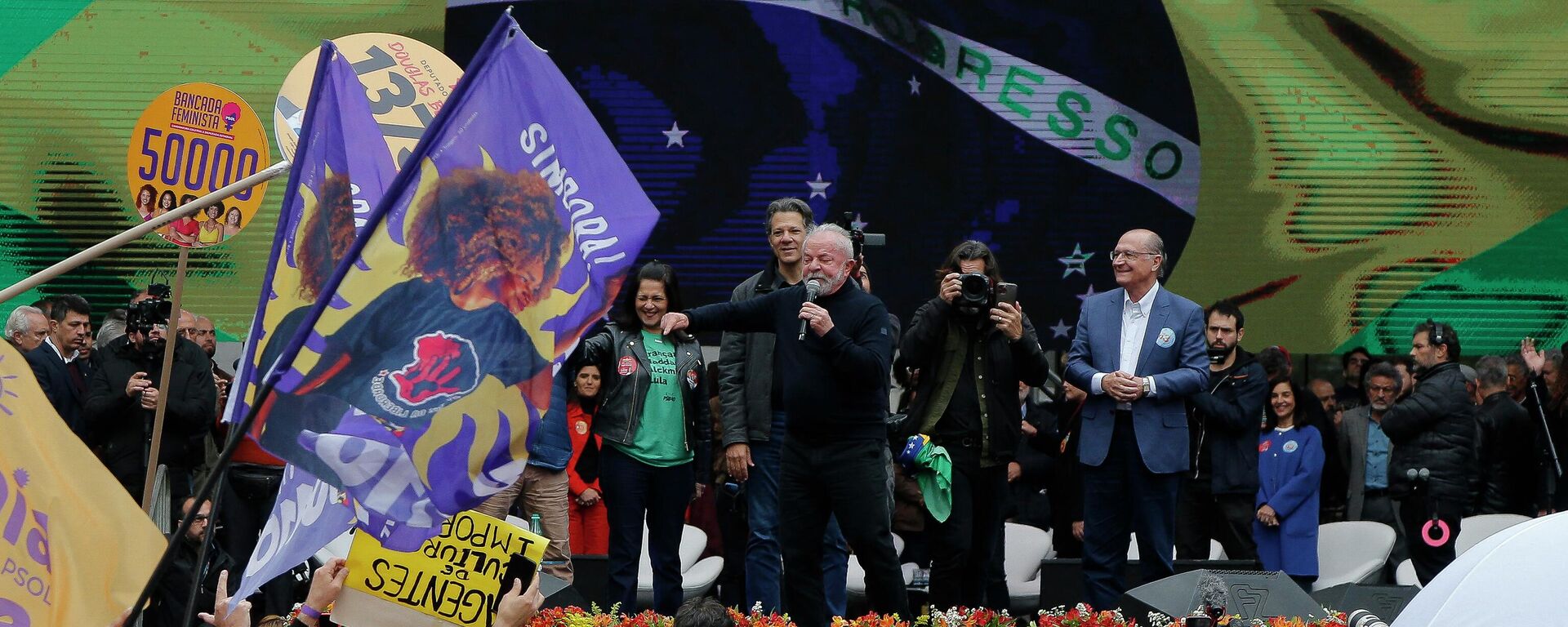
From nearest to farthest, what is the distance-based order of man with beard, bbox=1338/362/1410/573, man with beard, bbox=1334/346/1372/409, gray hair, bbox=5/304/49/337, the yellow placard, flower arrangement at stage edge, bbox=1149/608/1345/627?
1. the yellow placard
2. flower arrangement at stage edge, bbox=1149/608/1345/627
3. gray hair, bbox=5/304/49/337
4. man with beard, bbox=1338/362/1410/573
5. man with beard, bbox=1334/346/1372/409

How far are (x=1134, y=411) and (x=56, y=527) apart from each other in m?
4.90

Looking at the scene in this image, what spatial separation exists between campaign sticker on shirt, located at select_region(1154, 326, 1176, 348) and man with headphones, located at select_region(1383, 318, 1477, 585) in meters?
2.35

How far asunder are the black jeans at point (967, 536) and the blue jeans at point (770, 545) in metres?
0.41

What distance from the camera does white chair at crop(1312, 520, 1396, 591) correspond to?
9375 millimetres

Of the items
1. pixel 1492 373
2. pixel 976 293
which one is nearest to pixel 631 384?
pixel 976 293

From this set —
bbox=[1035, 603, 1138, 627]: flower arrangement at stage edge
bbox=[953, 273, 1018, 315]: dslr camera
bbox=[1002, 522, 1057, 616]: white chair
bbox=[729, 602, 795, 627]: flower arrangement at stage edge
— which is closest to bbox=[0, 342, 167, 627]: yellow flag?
bbox=[729, 602, 795, 627]: flower arrangement at stage edge

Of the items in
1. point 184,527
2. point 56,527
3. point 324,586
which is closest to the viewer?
point 184,527

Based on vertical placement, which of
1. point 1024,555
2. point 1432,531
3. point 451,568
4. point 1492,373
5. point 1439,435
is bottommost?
point 451,568

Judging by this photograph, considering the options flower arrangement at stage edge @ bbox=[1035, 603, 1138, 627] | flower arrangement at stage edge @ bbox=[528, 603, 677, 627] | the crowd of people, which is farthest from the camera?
the crowd of people

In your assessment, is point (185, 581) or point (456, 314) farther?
point (185, 581)

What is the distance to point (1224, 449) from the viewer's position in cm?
880

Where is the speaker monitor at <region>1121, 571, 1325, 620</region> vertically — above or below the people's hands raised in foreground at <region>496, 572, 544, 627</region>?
above

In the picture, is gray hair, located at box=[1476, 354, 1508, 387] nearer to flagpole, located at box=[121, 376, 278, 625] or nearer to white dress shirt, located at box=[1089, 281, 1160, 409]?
white dress shirt, located at box=[1089, 281, 1160, 409]

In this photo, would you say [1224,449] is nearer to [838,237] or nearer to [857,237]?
[857,237]
